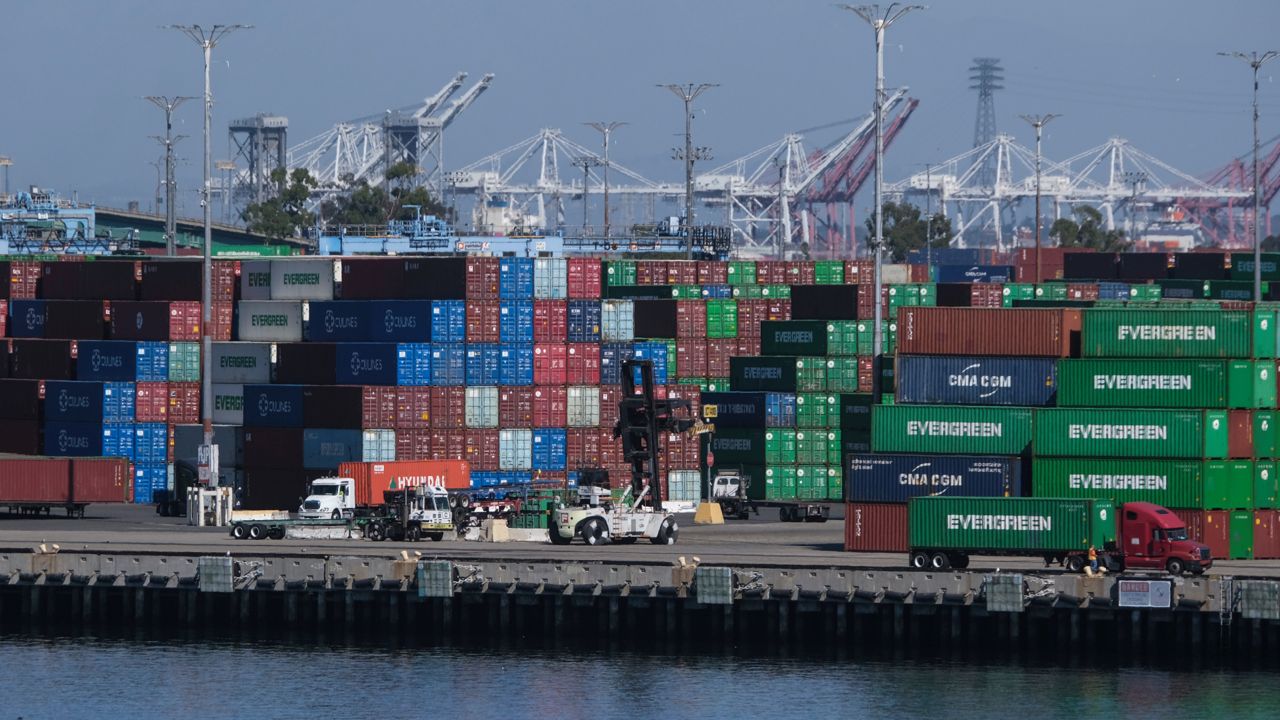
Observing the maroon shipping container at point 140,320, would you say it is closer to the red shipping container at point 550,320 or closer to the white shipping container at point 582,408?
the red shipping container at point 550,320

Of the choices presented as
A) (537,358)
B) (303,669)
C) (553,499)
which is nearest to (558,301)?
(537,358)

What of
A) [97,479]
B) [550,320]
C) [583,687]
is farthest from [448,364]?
[583,687]

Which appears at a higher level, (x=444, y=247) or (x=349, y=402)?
(x=444, y=247)

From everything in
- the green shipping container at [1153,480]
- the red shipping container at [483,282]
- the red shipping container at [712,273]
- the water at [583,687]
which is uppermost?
the red shipping container at [712,273]

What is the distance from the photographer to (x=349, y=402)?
335 ft

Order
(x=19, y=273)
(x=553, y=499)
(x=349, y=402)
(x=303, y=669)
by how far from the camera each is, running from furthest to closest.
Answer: (x=19, y=273), (x=349, y=402), (x=553, y=499), (x=303, y=669)

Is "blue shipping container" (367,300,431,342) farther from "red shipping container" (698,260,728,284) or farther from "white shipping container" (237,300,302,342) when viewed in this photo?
"red shipping container" (698,260,728,284)

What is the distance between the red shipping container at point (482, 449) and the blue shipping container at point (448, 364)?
263 centimetres

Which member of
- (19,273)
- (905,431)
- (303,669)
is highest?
(19,273)

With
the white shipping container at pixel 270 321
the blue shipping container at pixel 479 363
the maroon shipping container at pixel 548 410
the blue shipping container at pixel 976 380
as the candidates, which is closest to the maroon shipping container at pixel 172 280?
the white shipping container at pixel 270 321

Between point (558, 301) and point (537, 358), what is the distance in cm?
303

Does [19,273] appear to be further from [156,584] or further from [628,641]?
[628,641]

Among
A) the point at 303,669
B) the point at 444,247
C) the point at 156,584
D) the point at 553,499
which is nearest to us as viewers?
the point at 303,669

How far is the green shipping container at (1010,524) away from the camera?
224 ft
